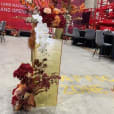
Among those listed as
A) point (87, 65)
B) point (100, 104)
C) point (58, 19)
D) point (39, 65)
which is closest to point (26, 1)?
point (58, 19)

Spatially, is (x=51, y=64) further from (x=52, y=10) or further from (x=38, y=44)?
(x=52, y=10)

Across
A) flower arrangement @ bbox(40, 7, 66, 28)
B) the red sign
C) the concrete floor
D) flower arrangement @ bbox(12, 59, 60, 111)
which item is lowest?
the concrete floor

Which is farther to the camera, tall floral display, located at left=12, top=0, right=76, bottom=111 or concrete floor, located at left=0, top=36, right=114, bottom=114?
concrete floor, located at left=0, top=36, right=114, bottom=114

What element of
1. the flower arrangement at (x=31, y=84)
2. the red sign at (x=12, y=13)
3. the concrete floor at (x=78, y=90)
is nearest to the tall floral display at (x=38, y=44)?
the flower arrangement at (x=31, y=84)

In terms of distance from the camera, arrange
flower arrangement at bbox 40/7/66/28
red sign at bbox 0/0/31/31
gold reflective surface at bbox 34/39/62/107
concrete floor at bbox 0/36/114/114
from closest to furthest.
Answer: flower arrangement at bbox 40/7/66/28 < gold reflective surface at bbox 34/39/62/107 < concrete floor at bbox 0/36/114/114 < red sign at bbox 0/0/31/31

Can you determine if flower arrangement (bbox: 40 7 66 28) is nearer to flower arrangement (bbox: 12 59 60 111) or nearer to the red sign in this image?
flower arrangement (bbox: 12 59 60 111)

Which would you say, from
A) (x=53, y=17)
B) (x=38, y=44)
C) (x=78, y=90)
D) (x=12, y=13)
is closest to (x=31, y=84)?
(x=38, y=44)

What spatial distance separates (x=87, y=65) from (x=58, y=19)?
2.60m

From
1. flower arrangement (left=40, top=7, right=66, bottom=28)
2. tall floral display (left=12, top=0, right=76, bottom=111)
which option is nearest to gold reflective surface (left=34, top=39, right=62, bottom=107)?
tall floral display (left=12, top=0, right=76, bottom=111)

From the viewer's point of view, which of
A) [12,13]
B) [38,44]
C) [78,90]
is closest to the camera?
[38,44]

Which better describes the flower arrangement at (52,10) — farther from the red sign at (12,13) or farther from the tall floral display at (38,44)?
the red sign at (12,13)

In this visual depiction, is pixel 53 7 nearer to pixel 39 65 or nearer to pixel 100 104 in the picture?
pixel 39 65

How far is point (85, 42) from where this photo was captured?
24.7ft

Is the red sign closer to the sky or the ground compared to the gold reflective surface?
closer to the sky
